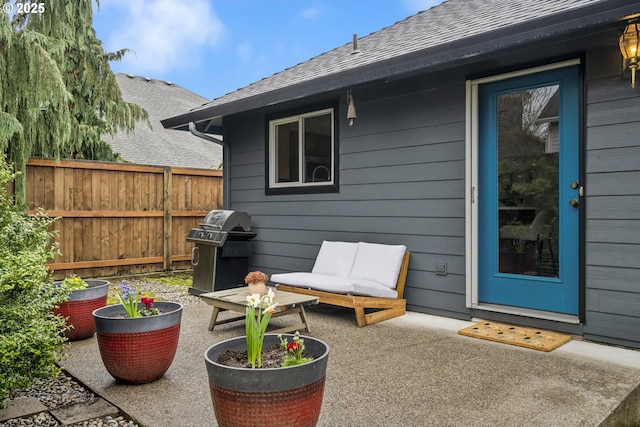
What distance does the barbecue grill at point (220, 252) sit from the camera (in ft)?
18.2

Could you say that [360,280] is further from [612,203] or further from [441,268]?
[612,203]

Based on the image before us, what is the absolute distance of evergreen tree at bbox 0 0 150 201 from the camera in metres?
5.15

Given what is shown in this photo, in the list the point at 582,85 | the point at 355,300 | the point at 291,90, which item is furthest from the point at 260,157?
the point at 582,85

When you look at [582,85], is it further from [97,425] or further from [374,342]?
[97,425]

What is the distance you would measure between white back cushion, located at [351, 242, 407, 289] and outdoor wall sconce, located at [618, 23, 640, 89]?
227cm

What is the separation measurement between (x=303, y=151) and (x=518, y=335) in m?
3.30

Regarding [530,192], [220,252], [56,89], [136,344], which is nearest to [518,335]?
[530,192]

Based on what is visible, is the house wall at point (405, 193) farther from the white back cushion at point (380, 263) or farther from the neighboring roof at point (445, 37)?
the neighboring roof at point (445, 37)

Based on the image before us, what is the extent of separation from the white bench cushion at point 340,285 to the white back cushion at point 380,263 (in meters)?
0.10

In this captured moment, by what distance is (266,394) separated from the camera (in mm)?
1726

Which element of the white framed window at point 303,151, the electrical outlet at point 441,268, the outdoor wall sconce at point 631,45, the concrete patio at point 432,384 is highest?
the outdoor wall sconce at point 631,45

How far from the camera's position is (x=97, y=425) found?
225 cm

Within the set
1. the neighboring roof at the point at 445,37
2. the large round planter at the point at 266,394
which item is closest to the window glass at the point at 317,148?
the neighboring roof at the point at 445,37

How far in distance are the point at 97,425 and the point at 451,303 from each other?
3076mm
